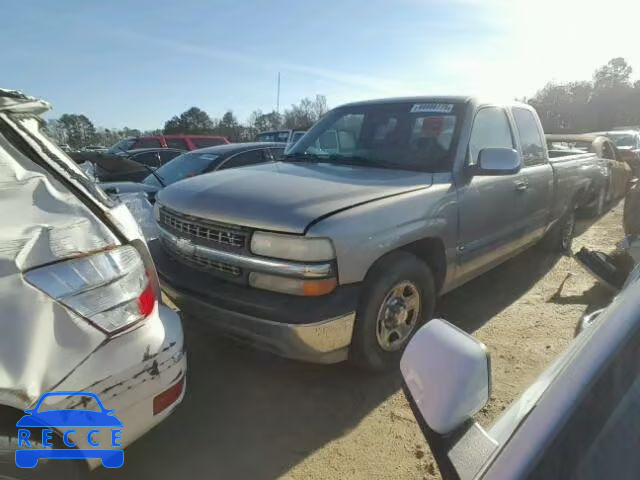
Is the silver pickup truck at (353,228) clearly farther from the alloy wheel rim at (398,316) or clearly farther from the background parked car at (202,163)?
the background parked car at (202,163)

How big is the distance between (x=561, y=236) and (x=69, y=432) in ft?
20.0

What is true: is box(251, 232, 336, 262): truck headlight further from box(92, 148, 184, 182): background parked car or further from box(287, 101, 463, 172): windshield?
box(92, 148, 184, 182): background parked car

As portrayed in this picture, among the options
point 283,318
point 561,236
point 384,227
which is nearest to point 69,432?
point 283,318

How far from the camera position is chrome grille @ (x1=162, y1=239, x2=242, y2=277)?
2713 mm

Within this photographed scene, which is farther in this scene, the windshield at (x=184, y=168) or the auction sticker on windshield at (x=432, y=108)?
the windshield at (x=184, y=168)

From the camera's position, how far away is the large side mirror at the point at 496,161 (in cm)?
333

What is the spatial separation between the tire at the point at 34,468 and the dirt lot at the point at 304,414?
82 cm

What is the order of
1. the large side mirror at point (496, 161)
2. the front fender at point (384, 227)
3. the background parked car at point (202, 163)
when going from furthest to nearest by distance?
1. the background parked car at point (202, 163)
2. the large side mirror at point (496, 161)
3. the front fender at point (384, 227)

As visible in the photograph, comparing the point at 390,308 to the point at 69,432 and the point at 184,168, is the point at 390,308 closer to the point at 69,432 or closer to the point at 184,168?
the point at 69,432

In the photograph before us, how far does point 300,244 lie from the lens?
7.97ft

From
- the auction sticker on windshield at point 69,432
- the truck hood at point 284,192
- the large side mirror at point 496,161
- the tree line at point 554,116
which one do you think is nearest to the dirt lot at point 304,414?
the auction sticker on windshield at point 69,432

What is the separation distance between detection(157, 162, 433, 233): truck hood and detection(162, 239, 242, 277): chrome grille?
29cm

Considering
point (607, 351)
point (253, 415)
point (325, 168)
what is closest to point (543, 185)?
point (325, 168)

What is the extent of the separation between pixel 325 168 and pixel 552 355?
7.55ft
